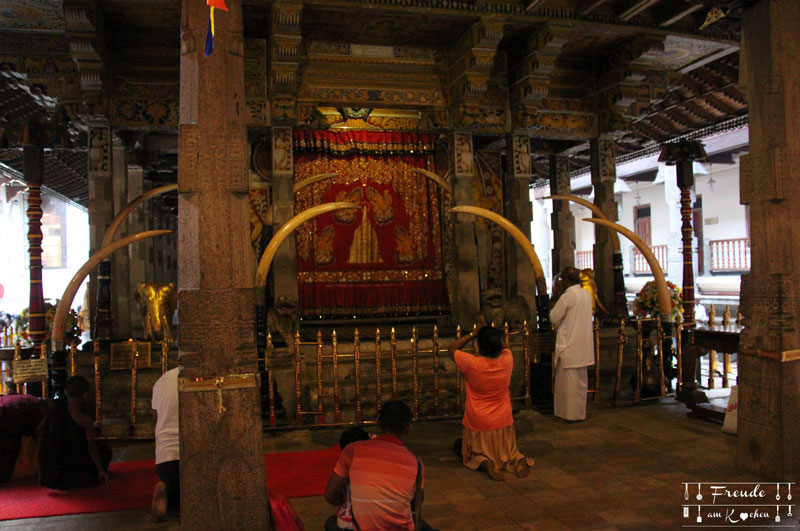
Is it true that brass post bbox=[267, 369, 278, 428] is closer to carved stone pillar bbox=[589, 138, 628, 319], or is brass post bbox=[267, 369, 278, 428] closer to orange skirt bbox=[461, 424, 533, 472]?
orange skirt bbox=[461, 424, 533, 472]

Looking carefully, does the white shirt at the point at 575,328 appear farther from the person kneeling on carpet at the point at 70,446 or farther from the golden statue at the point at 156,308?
the golden statue at the point at 156,308

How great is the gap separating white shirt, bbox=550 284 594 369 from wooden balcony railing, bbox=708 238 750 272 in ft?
45.6

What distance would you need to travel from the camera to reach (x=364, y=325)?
9062mm

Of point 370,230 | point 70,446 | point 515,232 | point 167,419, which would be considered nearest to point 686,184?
point 515,232

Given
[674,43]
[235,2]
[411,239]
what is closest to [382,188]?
[411,239]

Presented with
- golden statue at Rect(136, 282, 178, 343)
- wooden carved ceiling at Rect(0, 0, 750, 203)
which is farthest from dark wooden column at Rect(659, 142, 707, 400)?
golden statue at Rect(136, 282, 178, 343)

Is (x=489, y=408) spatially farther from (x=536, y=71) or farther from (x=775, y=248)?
(x=536, y=71)

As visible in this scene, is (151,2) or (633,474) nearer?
(633,474)

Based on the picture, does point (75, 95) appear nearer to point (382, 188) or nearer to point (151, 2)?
point (151, 2)

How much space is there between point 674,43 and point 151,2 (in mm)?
7496

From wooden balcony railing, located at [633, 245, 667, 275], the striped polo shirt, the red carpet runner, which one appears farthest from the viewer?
wooden balcony railing, located at [633, 245, 667, 275]

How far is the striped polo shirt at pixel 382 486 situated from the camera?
278 centimetres

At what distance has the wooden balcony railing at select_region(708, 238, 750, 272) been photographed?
17.8 m

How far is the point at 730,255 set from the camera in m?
18.5
